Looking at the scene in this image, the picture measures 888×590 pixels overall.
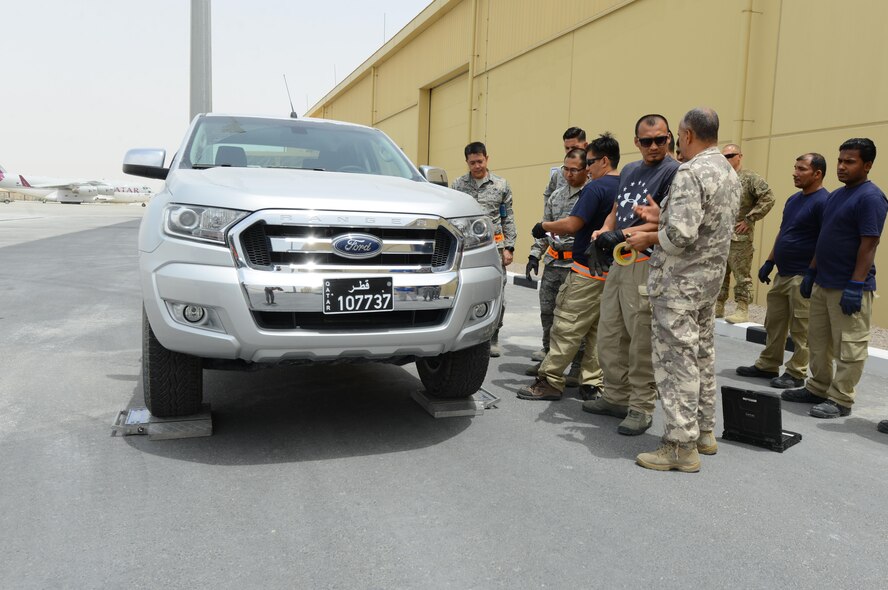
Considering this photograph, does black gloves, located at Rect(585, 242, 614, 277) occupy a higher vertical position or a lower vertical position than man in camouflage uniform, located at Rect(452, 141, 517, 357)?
lower

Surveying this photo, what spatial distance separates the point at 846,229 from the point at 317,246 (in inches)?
138

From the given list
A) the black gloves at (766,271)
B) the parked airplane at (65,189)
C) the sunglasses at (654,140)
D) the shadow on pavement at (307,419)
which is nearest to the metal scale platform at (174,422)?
the shadow on pavement at (307,419)

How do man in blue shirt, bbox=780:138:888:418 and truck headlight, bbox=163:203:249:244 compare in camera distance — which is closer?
truck headlight, bbox=163:203:249:244

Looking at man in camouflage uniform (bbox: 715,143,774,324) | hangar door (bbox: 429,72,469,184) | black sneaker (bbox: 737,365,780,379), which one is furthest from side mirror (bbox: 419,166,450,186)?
hangar door (bbox: 429,72,469,184)

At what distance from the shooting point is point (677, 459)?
3.47 m

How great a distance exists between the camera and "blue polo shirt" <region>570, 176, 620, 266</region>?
452 centimetres

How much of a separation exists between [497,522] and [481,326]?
113 cm

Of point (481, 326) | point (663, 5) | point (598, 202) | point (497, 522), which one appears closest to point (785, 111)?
point (663, 5)

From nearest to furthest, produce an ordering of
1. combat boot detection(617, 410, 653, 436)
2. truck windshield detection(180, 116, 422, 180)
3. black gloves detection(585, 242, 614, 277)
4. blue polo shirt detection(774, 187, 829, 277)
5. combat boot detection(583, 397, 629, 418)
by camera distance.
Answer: combat boot detection(617, 410, 653, 436), black gloves detection(585, 242, 614, 277), truck windshield detection(180, 116, 422, 180), combat boot detection(583, 397, 629, 418), blue polo shirt detection(774, 187, 829, 277)

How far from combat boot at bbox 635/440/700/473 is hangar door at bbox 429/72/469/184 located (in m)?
14.4

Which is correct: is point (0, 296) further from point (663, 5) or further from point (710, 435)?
point (663, 5)

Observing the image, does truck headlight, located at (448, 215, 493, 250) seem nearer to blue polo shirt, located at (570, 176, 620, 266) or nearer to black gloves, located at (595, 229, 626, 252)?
black gloves, located at (595, 229, 626, 252)

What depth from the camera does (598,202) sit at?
4.52 metres

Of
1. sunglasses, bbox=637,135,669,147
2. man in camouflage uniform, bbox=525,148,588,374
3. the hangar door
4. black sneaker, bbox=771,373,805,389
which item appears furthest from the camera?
the hangar door
